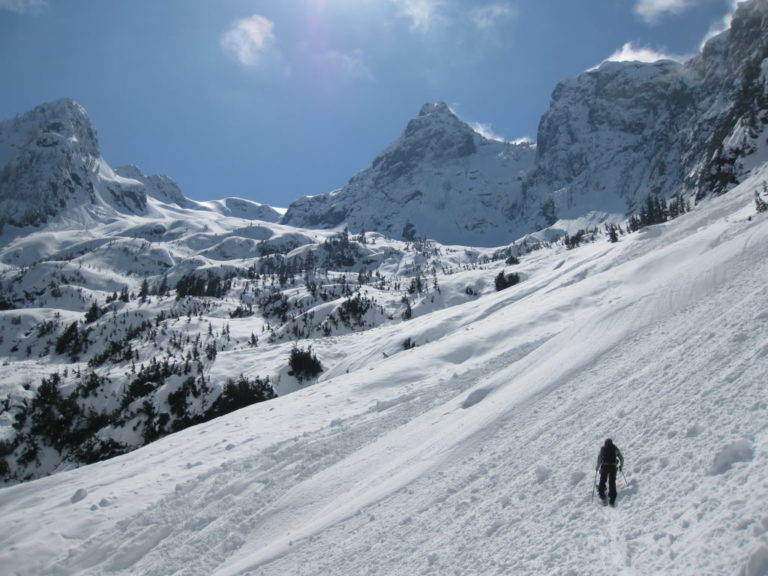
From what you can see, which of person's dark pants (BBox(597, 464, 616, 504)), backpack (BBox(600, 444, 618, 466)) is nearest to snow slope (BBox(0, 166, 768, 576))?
person's dark pants (BBox(597, 464, 616, 504))

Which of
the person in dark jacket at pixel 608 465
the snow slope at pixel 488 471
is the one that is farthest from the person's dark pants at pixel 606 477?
the snow slope at pixel 488 471

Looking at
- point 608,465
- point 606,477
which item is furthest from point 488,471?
point 608,465

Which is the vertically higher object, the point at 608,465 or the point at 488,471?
the point at 608,465

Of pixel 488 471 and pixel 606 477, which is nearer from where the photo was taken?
pixel 606 477

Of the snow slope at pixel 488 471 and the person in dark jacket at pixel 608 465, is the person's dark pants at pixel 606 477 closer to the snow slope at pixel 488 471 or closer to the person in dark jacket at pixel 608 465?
the person in dark jacket at pixel 608 465

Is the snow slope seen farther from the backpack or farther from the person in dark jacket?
the backpack

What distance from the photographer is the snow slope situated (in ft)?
32.9

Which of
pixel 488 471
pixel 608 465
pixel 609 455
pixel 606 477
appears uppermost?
pixel 609 455

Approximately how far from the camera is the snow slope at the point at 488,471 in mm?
10016

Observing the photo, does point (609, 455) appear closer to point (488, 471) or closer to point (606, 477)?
point (606, 477)

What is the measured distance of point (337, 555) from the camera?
14242 millimetres

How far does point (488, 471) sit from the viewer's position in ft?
51.3

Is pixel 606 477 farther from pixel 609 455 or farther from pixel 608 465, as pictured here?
pixel 609 455

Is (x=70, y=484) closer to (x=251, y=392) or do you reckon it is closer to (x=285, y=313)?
(x=251, y=392)
